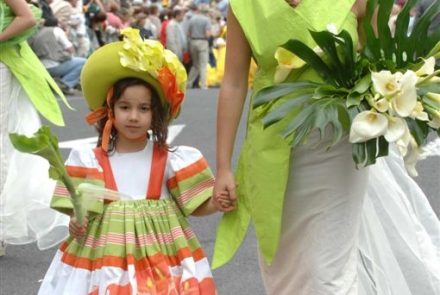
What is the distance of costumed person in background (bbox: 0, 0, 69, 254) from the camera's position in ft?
21.7

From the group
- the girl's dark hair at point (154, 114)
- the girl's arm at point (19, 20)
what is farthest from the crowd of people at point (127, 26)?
the girl's dark hair at point (154, 114)

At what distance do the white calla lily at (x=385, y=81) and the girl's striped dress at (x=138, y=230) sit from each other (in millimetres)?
1047

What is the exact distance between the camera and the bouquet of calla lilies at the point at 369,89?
3.52 meters

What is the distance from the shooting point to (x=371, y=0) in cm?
369

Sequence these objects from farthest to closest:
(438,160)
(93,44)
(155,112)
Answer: (93,44) → (438,160) → (155,112)

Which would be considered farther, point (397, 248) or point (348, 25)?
point (397, 248)

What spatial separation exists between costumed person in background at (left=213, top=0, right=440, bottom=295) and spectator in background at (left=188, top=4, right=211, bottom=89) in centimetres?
1995

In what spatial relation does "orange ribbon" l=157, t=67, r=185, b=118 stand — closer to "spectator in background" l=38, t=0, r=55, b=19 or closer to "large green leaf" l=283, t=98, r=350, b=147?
"large green leaf" l=283, t=98, r=350, b=147

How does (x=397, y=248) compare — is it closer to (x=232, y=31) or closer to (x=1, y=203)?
(x=232, y=31)

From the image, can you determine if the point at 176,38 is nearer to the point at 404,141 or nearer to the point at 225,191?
the point at 225,191

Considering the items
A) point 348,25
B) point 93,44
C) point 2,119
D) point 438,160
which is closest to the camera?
point 348,25

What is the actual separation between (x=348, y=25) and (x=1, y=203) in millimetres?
3724

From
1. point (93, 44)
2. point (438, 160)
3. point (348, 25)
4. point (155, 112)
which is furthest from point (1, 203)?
point (93, 44)

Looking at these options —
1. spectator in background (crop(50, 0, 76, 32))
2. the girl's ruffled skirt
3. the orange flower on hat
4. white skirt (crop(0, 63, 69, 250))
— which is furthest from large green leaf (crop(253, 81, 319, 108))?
spectator in background (crop(50, 0, 76, 32))
